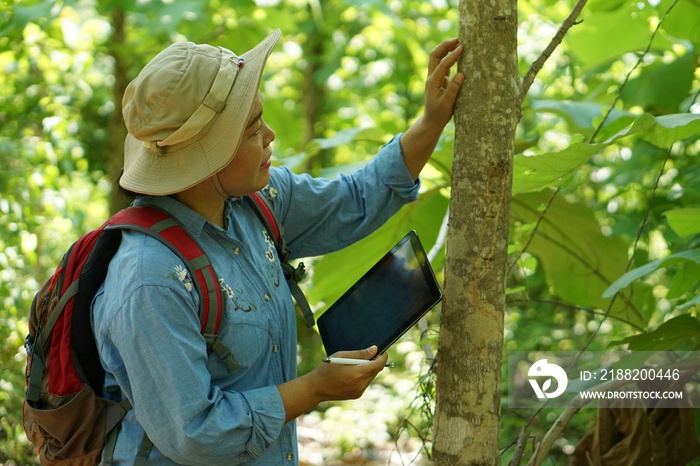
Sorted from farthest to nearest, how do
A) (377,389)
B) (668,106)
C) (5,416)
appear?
(377,389), (5,416), (668,106)

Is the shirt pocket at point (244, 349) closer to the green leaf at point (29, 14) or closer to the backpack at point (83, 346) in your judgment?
the backpack at point (83, 346)

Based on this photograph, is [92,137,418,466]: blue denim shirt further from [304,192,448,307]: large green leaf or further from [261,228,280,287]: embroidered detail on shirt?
[304,192,448,307]: large green leaf

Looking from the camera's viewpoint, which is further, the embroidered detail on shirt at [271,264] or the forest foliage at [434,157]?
the forest foliage at [434,157]

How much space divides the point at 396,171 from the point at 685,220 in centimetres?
87

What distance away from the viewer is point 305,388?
1.58 metres

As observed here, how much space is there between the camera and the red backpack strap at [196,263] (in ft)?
5.13

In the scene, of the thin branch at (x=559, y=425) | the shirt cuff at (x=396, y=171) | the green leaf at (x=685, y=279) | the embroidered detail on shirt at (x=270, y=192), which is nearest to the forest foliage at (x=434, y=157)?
the green leaf at (x=685, y=279)

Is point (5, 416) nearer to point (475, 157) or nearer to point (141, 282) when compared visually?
point (141, 282)

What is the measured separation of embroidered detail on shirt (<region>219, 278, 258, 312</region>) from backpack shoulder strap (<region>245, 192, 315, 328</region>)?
0.83ft

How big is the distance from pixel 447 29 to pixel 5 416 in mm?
4069

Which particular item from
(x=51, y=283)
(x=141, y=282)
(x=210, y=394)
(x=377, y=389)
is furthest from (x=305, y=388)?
(x=377, y=389)

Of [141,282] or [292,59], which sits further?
[292,59]

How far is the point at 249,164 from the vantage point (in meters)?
1.64

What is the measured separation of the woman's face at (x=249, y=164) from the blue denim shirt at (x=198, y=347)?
10cm
